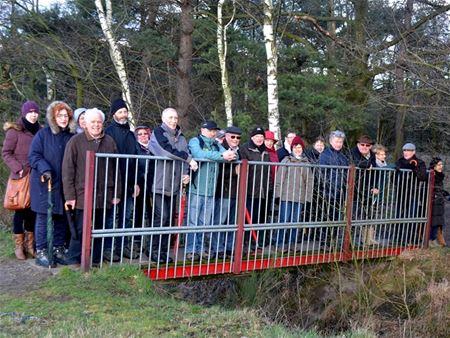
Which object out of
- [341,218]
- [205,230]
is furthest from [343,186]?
[205,230]

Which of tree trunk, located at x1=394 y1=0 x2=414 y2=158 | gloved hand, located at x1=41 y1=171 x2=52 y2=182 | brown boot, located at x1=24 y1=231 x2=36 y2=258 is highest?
tree trunk, located at x1=394 y1=0 x2=414 y2=158

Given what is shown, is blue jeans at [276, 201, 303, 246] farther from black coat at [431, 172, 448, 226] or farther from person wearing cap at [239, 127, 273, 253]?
black coat at [431, 172, 448, 226]

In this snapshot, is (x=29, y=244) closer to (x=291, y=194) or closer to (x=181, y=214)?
(x=181, y=214)

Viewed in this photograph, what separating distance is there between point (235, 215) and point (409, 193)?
375cm

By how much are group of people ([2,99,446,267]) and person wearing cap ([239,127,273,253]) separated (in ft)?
0.05

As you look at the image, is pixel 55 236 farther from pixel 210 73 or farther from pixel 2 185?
pixel 210 73

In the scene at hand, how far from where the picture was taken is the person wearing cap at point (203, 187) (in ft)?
22.0

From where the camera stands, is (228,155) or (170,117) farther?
(228,155)

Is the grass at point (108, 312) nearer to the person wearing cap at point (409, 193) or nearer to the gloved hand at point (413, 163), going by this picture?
the person wearing cap at point (409, 193)

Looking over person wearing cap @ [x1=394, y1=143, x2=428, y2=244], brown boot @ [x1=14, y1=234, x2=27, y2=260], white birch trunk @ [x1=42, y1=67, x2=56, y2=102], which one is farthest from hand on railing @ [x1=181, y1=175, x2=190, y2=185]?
white birch trunk @ [x1=42, y1=67, x2=56, y2=102]

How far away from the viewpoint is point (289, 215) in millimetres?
7863

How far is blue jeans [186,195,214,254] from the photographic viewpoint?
6719mm

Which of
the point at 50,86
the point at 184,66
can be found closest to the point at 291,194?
the point at 184,66

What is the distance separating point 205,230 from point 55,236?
1.85 m
